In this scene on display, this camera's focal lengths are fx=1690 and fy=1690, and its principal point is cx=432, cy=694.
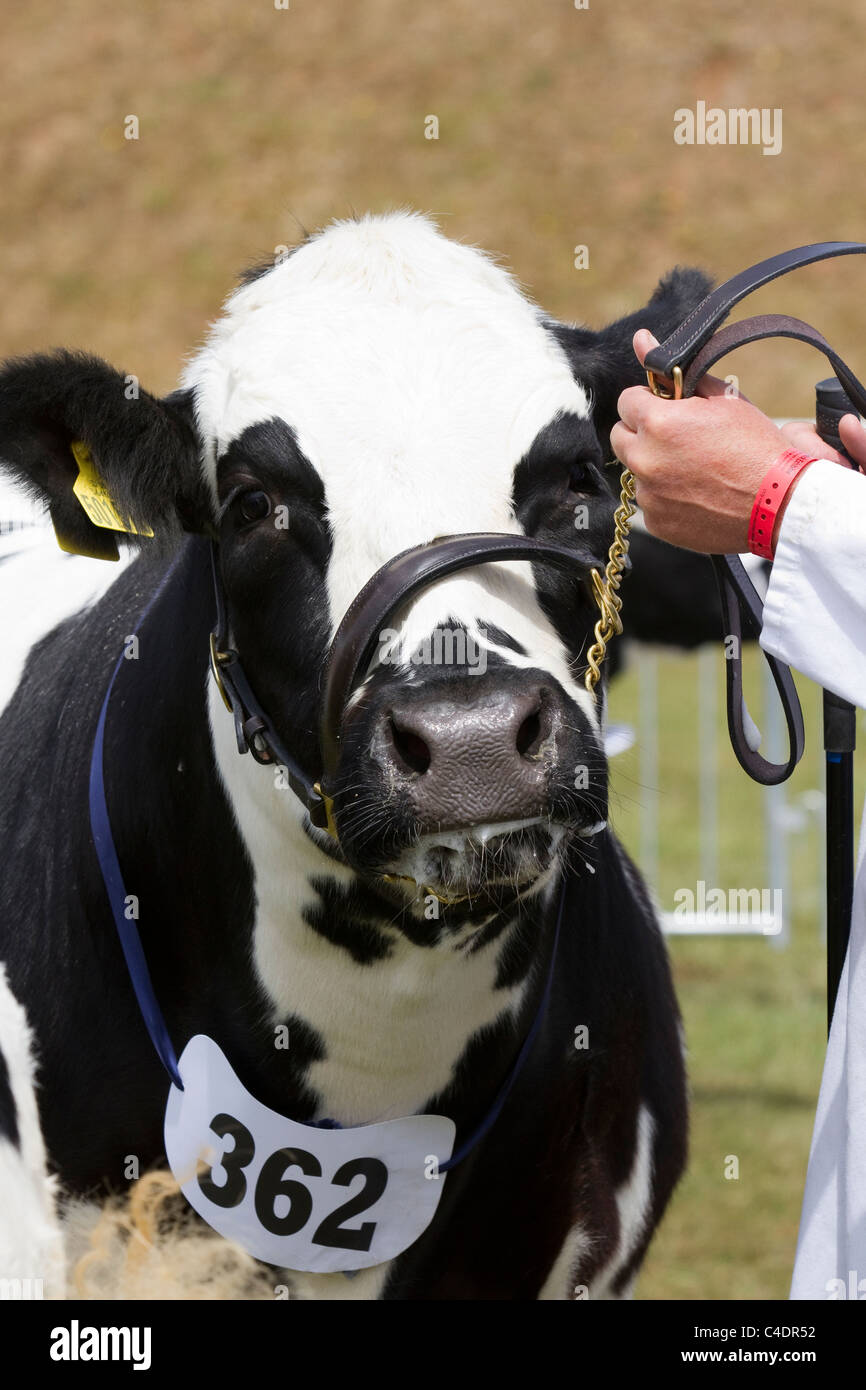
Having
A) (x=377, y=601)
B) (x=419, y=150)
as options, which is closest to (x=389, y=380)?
(x=377, y=601)

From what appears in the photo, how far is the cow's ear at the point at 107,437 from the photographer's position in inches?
101

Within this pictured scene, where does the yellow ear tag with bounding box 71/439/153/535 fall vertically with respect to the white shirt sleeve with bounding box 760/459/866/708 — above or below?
above

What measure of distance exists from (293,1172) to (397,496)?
1119 millimetres

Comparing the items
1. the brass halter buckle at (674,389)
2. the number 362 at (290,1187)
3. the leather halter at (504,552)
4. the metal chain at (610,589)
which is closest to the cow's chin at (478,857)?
the leather halter at (504,552)

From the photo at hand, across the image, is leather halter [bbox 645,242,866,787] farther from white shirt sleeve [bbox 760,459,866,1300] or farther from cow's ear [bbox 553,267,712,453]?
cow's ear [bbox 553,267,712,453]

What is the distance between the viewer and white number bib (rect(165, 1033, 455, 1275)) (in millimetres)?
2686

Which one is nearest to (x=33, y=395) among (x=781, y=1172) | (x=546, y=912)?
(x=546, y=912)

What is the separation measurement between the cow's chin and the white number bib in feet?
2.16

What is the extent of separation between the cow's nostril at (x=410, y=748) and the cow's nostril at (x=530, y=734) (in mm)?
119

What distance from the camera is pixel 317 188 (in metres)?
21.3

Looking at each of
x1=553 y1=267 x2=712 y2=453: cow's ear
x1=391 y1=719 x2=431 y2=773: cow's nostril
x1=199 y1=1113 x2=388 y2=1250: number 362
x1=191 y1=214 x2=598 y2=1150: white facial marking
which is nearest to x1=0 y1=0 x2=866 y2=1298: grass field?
x1=553 y1=267 x2=712 y2=453: cow's ear

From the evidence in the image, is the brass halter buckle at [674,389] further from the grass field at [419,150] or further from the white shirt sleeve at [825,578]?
the grass field at [419,150]

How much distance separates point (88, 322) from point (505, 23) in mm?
7923

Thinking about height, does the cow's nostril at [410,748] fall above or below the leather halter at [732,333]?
below
